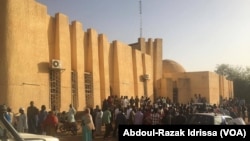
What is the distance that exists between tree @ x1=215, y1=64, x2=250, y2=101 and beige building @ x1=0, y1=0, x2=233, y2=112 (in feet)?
112

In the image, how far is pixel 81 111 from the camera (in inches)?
925

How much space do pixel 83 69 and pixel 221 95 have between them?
84.2 ft

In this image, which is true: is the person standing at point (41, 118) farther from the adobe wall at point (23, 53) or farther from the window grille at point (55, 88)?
the window grille at point (55, 88)

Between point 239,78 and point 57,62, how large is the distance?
185 feet

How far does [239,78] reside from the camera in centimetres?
7181

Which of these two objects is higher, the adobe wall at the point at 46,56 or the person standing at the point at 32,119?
the adobe wall at the point at 46,56

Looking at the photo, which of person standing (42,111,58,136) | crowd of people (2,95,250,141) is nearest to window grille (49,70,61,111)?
crowd of people (2,95,250,141)

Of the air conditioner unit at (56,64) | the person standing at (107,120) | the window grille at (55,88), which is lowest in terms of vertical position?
the person standing at (107,120)

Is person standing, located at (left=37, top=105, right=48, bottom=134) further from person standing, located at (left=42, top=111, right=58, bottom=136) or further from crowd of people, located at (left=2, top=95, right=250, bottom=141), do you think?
person standing, located at (left=42, top=111, right=58, bottom=136)

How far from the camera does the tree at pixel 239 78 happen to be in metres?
64.5

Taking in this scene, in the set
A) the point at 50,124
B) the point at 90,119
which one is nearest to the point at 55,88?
the point at 50,124

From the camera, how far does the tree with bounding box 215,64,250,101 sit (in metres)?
64.5

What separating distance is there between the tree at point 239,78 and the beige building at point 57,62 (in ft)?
112

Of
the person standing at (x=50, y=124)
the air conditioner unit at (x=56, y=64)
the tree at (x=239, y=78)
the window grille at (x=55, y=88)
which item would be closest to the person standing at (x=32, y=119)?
the person standing at (x=50, y=124)
